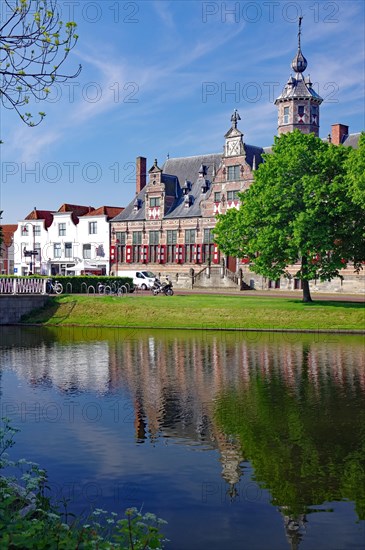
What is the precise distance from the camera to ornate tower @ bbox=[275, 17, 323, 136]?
2832 inches

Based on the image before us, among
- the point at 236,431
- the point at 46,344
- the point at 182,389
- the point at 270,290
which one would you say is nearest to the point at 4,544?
the point at 236,431

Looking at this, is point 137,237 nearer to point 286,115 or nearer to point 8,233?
point 286,115

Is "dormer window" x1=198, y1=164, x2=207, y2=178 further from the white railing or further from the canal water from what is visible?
the canal water

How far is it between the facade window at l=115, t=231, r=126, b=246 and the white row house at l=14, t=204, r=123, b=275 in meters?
1.74

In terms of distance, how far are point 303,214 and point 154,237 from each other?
38067mm

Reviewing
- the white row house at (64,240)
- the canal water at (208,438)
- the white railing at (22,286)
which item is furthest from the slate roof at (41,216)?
the canal water at (208,438)

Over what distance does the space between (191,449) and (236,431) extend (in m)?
1.87

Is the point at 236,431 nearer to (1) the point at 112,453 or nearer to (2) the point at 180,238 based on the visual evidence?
(1) the point at 112,453

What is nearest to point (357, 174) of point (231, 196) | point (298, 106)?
point (231, 196)

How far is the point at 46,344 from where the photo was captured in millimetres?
34875

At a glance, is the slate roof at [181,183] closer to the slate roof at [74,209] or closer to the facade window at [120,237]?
the facade window at [120,237]

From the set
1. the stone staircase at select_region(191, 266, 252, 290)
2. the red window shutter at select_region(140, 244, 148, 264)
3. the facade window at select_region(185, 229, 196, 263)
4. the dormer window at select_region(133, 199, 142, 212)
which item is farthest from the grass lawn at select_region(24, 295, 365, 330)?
the dormer window at select_region(133, 199, 142, 212)

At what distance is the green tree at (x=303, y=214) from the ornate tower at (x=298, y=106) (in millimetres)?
26654

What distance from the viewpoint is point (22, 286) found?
53.0m
